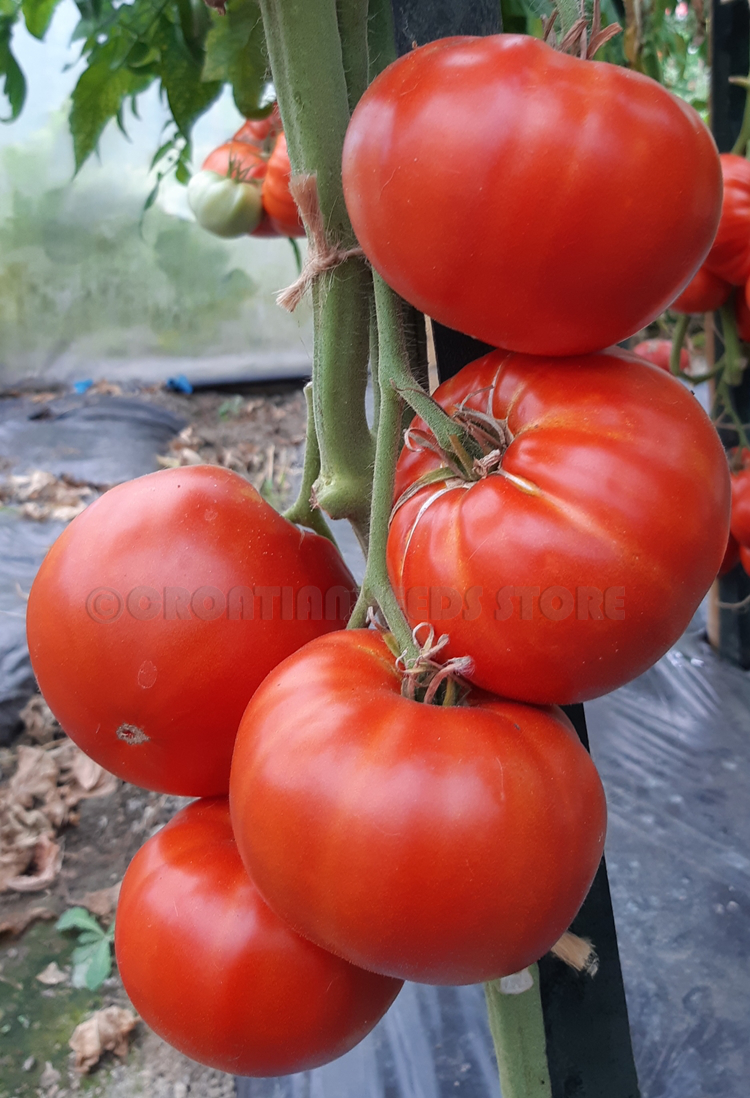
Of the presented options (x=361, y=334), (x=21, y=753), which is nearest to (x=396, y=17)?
(x=361, y=334)

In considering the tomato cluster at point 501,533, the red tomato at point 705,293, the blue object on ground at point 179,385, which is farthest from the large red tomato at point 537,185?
the blue object on ground at point 179,385

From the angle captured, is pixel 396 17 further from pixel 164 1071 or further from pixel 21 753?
pixel 21 753

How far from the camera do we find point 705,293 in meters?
1.42

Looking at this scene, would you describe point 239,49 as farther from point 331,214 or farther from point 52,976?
point 52,976

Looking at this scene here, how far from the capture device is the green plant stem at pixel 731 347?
1.51 meters

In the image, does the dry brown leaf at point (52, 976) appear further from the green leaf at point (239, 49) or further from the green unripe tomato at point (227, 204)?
the green leaf at point (239, 49)

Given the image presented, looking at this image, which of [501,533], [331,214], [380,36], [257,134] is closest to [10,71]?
[257,134]

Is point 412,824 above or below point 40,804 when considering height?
above

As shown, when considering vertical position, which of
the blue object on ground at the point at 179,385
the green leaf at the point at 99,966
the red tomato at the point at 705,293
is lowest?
the blue object on ground at the point at 179,385

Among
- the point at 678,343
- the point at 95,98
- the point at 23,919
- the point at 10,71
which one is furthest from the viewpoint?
the point at 678,343

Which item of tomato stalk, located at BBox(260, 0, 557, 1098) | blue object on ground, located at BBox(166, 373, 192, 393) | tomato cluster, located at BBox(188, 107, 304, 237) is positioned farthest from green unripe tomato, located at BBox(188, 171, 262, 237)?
blue object on ground, located at BBox(166, 373, 192, 393)

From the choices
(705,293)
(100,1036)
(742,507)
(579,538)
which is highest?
(579,538)

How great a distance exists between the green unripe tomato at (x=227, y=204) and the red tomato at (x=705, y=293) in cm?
70

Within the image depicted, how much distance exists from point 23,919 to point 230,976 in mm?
1241
